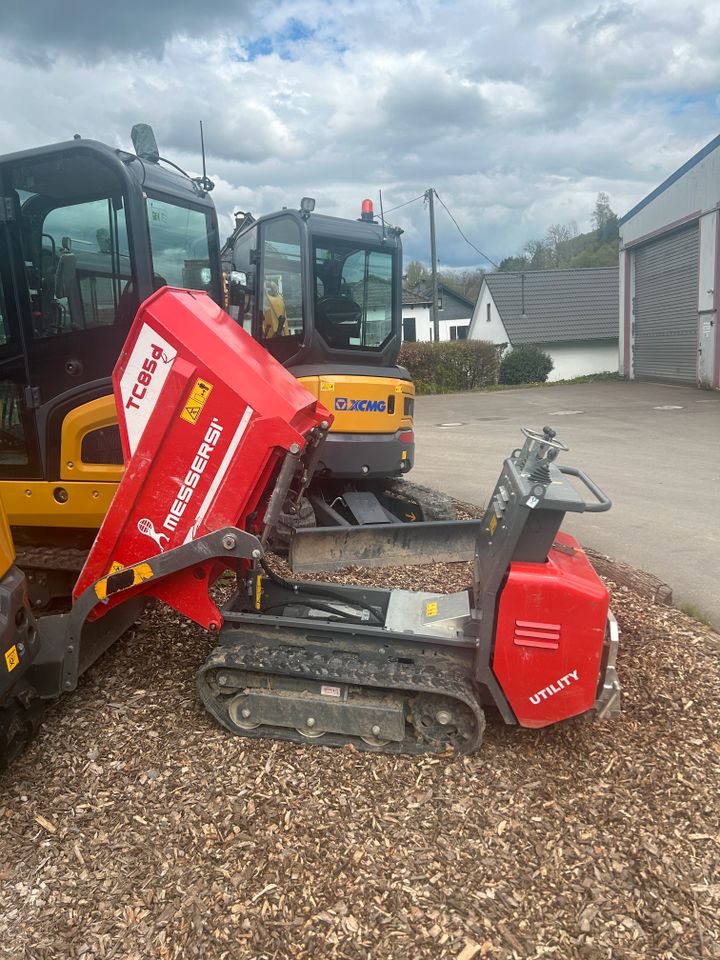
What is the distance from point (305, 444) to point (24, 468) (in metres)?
2.02

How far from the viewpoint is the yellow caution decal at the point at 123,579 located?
3068 millimetres

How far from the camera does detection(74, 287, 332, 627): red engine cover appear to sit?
2.96 metres

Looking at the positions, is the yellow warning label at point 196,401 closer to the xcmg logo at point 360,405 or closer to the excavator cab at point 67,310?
the excavator cab at point 67,310

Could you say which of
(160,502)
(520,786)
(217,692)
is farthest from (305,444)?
(520,786)

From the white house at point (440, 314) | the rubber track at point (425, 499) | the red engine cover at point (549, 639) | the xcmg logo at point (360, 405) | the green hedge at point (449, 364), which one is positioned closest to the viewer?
the red engine cover at point (549, 639)

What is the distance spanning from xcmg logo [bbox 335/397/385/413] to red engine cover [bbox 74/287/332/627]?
3.00 meters

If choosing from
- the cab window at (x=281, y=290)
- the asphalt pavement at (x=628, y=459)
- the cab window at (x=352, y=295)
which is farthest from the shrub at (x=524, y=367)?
the cab window at (x=281, y=290)

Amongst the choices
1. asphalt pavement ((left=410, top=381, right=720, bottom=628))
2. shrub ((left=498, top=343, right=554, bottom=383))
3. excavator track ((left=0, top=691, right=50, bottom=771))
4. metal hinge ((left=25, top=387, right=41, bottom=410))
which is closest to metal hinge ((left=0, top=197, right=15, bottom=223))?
metal hinge ((left=25, top=387, right=41, bottom=410))

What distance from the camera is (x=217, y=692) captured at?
319 cm

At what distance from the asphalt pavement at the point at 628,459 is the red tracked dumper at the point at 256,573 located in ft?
7.31

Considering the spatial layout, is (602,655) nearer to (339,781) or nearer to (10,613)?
(339,781)

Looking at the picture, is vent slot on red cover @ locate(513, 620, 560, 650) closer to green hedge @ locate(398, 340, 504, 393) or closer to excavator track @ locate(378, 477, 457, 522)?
excavator track @ locate(378, 477, 457, 522)

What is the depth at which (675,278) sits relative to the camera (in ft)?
64.6

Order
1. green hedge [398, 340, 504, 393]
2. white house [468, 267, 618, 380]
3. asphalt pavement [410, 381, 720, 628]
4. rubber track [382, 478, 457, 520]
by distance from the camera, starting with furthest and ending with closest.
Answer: white house [468, 267, 618, 380] → green hedge [398, 340, 504, 393] → rubber track [382, 478, 457, 520] → asphalt pavement [410, 381, 720, 628]
